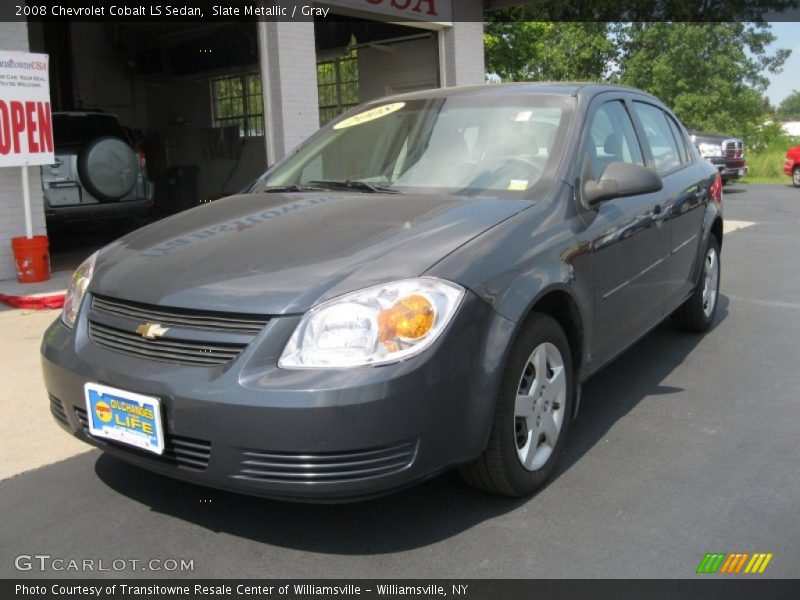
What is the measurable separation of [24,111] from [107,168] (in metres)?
2.24

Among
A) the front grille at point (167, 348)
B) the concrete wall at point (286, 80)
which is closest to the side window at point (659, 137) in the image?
the front grille at point (167, 348)

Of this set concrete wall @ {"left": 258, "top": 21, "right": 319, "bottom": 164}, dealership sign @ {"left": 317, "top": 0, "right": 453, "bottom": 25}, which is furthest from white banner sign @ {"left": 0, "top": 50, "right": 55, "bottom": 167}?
dealership sign @ {"left": 317, "top": 0, "right": 453, "bottom": 25}

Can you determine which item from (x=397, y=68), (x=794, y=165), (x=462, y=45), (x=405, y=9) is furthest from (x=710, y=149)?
(x=405, y=9)

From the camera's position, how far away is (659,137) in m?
4.80

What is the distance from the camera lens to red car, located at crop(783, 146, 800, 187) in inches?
773

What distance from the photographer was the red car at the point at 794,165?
64.4ft

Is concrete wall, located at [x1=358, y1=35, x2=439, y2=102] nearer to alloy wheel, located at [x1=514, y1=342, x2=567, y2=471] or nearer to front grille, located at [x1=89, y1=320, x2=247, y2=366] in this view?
alloy wheel, located at [x1=514, y1=342, x2=567, y2=471]

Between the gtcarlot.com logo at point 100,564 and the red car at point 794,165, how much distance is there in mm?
20439

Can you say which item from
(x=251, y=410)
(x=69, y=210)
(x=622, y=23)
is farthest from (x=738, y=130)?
(x=251, y=410)

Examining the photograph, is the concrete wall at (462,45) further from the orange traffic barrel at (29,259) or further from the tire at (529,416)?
the tire at (529,416)

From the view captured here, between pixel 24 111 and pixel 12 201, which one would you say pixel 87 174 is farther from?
pixel 24 111

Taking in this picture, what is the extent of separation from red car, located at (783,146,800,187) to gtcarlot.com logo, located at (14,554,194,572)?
67.1 feet

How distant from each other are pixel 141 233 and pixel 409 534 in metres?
1.75

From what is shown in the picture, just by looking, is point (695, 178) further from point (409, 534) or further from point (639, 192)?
point (409, 534)
